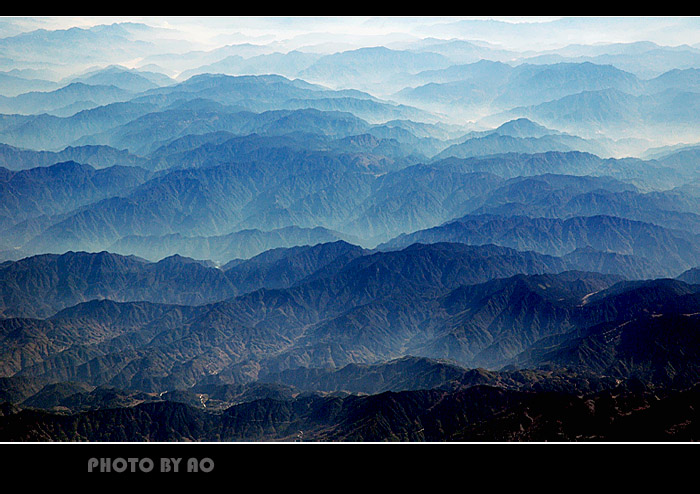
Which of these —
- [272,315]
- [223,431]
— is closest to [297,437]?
[223,431]

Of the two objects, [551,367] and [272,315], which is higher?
[551,367]

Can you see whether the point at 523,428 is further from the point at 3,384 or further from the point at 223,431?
the point at 3,384
